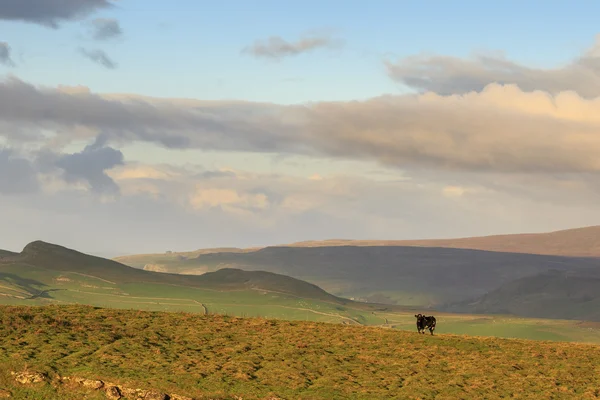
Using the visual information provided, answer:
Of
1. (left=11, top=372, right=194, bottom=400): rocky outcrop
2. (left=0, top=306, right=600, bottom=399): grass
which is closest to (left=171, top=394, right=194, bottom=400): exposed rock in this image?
(left=11, top=372, right=194, bottom=400): rocky outcrop

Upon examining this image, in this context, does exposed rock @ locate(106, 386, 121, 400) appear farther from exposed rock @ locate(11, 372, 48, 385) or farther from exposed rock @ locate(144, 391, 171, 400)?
Result: exposed rock @ locate(11, 372, 48, 385)

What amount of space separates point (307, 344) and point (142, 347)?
361 inches

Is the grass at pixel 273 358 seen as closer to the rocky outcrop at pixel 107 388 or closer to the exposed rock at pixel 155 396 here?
the rocky outcrop at pixel 107 388

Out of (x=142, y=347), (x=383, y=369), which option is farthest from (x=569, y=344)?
(x=142, y=347)

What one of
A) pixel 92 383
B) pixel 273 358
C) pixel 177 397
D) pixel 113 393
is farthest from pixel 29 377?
pixel 273 358

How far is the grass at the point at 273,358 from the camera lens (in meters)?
38.3

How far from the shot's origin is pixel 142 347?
143 ft

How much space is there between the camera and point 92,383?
122 feet

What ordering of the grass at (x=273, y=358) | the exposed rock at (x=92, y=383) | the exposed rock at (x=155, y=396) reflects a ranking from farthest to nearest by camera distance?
the grass at (x=273, y=358), the exposed rock at (x=92, y=383), the exposed rock at (x=155, y=396)

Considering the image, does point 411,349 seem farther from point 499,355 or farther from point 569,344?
point 569,344

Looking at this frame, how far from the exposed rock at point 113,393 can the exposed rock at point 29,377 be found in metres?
3.04

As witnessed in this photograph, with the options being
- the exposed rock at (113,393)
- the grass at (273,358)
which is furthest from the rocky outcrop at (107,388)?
the grass at (273,358)

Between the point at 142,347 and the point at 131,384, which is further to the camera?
the point at 142,347

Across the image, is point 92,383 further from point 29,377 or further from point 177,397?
point 177,397
